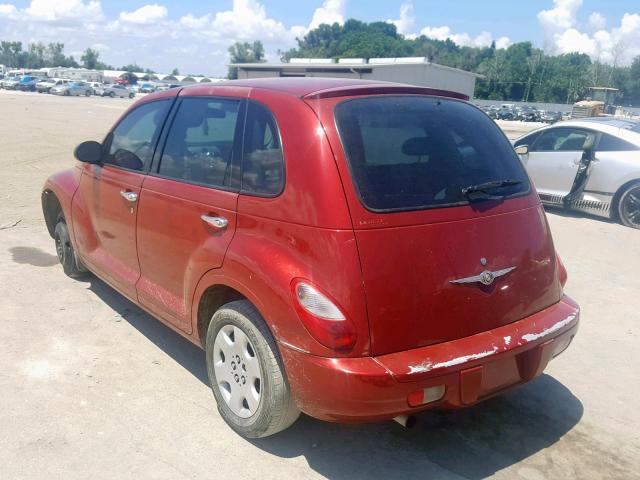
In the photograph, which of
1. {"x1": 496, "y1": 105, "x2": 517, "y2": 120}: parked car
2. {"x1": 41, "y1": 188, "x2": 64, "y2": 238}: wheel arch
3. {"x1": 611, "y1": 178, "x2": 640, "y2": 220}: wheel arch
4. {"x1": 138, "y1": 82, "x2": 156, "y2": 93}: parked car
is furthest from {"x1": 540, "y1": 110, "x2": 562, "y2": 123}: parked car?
{"x1": 41, "y1": 188, "x2": 64, "y2": 238}: wheel arch

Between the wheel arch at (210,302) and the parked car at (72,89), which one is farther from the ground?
the wheel arch at (210,302)

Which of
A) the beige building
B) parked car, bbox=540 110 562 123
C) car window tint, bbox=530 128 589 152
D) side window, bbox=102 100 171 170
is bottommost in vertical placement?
parked car, bbox=540 110 562 123

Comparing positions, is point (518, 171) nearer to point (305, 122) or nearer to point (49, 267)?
point (305, 122)

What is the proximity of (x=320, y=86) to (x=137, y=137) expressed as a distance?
1.68 m

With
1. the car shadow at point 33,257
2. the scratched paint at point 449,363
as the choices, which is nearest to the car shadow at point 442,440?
the scratched paint at point 449,363

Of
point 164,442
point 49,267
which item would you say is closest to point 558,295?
point 164,442

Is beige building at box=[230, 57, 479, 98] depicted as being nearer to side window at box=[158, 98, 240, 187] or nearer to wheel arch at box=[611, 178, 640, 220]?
wheel arch at box=[611, 178, 640, 220]

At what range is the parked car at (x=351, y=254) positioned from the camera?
270 centimetres

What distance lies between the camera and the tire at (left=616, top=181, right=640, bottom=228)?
863cm

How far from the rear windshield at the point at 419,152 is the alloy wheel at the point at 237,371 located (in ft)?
3.29

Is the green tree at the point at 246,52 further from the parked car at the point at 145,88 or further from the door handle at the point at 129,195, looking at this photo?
the door handle at the point at 129,195

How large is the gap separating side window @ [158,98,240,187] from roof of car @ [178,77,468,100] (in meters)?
0.19

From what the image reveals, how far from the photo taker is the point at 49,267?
236 inches

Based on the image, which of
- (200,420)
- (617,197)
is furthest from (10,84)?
(200,420)
